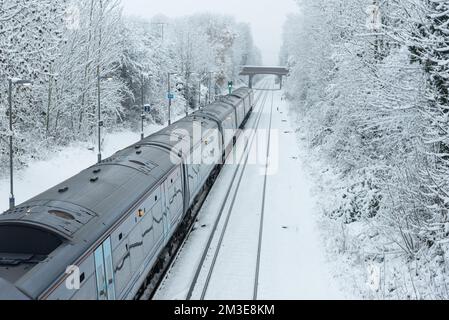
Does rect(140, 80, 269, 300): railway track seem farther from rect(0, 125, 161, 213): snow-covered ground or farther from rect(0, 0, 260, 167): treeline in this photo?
rect(0, 0, 260, 167): treeline

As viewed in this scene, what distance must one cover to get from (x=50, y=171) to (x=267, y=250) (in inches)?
510

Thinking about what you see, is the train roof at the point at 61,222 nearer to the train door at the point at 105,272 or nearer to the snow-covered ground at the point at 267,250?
the train door at the point at 105,272

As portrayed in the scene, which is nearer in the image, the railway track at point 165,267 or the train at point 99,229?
the train at point 99,229

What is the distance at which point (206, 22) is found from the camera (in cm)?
11669

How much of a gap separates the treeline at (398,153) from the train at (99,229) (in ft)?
21.3

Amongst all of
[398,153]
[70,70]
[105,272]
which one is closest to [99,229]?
[105,272]

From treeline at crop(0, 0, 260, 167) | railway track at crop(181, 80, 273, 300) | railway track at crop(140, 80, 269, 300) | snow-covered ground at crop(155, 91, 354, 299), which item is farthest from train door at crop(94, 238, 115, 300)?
treeline at crop(0, 0, 260, 167)

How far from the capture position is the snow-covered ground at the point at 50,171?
738 inches

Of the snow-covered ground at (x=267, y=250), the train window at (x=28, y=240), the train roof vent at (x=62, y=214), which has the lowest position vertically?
the snow-covered ground at (x=267, y=250)

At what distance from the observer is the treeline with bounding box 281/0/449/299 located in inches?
413

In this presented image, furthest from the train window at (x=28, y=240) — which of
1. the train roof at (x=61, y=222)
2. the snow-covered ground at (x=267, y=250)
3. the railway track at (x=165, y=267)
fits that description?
the snow-covered ground at (x=267, y=250)

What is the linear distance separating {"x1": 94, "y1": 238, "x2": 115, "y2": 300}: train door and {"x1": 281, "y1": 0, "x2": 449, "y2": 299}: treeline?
6963 mm
